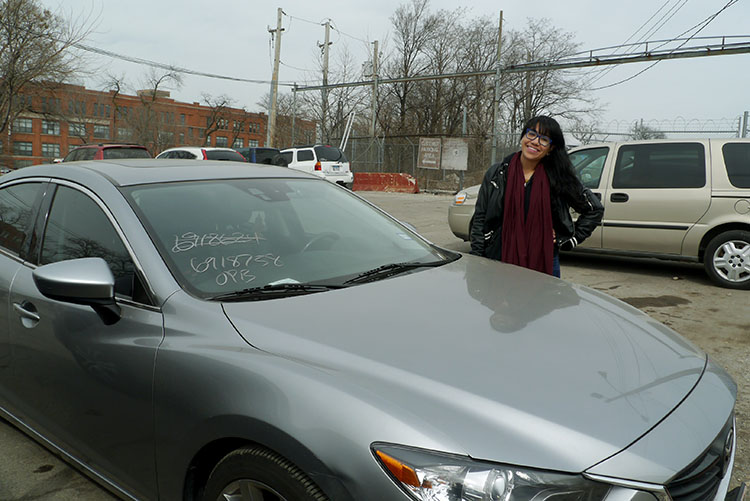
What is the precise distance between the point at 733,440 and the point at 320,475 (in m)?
1.36

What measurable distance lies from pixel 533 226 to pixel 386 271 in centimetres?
149

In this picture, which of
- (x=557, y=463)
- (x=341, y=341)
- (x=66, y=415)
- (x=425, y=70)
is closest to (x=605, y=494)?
(x=557, y=463)

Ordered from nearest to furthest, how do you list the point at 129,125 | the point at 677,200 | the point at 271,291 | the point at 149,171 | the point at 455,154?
the point at 271,291 < the point at 149,171 < the point at 677,200 < the point at 455,154 < the point at 129,125

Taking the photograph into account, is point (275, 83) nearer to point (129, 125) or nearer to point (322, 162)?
point (322, 162)

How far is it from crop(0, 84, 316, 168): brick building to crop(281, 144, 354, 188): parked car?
75.2ft

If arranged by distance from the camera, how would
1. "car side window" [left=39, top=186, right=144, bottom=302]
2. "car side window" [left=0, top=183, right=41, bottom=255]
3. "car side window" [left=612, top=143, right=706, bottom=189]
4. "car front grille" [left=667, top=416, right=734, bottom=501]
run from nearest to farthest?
"car front grille" [left=667, top=416, right=734, bottom=501] → "car side window" [left=39, top=186, right=144, bottom=302] → "car side window" [left=0, top=183, right=41, bottom=255] → "car side window" [left=612, top=143, right=706, bottom=189]

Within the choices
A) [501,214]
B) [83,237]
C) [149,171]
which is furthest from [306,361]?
[501,214]

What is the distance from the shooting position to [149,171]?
99.7 inches

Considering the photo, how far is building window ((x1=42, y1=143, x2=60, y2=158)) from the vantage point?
82.0 m

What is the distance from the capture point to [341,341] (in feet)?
5.40

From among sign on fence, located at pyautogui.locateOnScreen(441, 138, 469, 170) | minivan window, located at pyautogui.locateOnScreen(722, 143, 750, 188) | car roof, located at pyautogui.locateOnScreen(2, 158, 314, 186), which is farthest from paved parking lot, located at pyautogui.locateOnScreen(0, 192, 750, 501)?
sign on fence, located at pyautogui.locateOnScreen(441, 138, 469, 170)

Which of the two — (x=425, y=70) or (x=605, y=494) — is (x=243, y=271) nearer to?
(x=605, y=494)

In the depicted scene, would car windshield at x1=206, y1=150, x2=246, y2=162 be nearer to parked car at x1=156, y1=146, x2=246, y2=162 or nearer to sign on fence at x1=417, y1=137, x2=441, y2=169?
parked car at x1=156, y1=146, x2=246, y2=162

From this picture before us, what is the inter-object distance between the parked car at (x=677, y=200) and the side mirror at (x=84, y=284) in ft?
21.4
